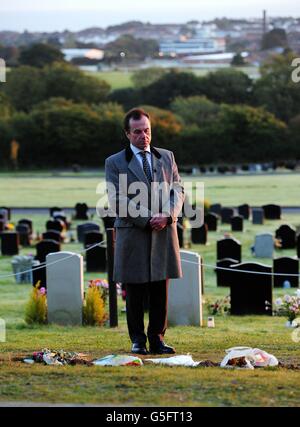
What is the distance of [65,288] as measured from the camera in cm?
1633

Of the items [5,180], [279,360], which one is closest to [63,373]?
[279,360]

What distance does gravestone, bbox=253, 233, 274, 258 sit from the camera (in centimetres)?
2972

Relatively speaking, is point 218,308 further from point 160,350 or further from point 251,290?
point 160,350

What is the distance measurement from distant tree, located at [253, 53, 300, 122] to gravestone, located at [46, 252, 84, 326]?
90829 millimetres

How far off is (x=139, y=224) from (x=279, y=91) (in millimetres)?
103549

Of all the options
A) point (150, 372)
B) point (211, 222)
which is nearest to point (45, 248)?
point (211, 222)

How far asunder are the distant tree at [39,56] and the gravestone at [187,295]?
12822 cm

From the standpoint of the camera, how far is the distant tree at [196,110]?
10119 cm

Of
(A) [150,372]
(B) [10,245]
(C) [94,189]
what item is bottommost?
(B) [10,245]

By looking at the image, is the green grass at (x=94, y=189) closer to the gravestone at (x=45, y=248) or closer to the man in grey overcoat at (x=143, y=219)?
the gravestone at (x=45, y=248)

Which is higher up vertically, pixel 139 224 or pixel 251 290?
pixel 139 224

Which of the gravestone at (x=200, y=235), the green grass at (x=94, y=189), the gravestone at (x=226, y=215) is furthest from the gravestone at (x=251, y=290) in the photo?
the green grass at (x=94, y=189)

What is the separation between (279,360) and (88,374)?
7.33ft

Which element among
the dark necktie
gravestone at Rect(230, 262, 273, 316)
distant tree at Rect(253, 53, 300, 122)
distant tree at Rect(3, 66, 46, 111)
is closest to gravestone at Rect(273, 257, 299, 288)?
gravestone at Rect(230, 262, 273, 316)
